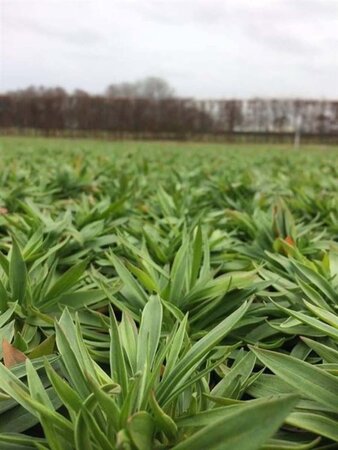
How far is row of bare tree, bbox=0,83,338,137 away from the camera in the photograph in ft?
106

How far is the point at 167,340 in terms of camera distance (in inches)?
34.4

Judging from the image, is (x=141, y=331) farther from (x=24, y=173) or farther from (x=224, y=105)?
(x=224, y=105)

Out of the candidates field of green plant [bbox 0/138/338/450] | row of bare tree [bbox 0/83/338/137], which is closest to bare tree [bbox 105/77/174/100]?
row of bare tree [bbox 0/83/338/137]

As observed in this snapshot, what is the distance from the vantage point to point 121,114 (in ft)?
109

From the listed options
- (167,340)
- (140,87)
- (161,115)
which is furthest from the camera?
(140,87)

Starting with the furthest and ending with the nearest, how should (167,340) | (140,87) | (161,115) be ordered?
(140,87) < (161,115) < (167,340)

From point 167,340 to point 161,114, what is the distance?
32774mm

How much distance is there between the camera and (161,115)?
3284 centimetres

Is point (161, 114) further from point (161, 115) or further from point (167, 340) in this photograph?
point (167, 340)

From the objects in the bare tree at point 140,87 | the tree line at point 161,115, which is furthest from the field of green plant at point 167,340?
the bare tree at point 140,87

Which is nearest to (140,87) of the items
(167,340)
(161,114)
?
(161,114)

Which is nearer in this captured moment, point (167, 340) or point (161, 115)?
point (167, 340)

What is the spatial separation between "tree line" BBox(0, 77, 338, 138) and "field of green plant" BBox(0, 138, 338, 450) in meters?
30.8

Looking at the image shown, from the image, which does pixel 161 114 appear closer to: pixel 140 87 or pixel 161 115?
pixel 161 115
